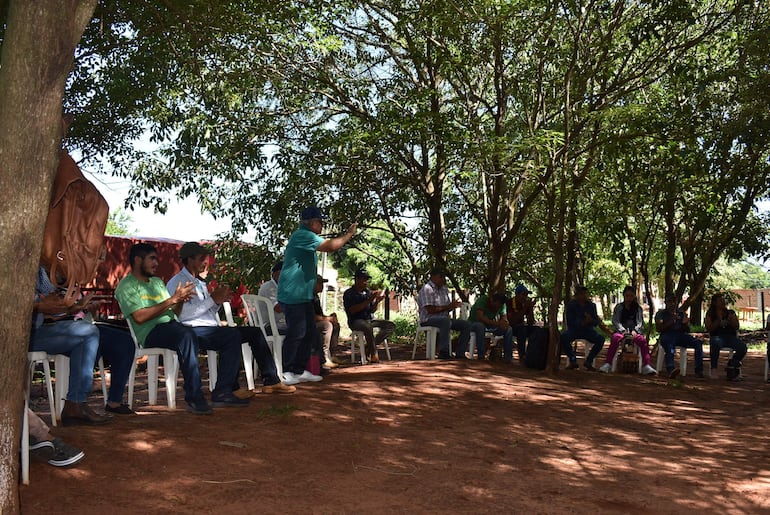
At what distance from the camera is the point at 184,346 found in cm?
632

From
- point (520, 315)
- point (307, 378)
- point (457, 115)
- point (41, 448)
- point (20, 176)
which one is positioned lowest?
point (41, 448)

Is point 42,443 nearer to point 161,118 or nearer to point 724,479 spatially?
point 724,479

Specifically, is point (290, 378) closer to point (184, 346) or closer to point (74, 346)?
point (184, 346)

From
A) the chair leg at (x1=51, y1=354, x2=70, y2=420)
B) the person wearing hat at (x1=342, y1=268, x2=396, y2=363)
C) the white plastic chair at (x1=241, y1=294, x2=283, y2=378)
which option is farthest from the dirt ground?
the person wearing hat at (x1=342, y1=268, x2=396, y2=363)

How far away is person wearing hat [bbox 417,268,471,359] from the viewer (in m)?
11.4

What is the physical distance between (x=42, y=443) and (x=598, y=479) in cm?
333

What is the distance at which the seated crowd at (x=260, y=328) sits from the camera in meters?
5.52

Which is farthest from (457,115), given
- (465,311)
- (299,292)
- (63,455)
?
(63,455)

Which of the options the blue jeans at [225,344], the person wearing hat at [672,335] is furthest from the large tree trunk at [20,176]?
the person wearing hat at [672,335]

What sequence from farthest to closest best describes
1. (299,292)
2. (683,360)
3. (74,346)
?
1. (683,360)
2. (299,292)
3. (74,346)

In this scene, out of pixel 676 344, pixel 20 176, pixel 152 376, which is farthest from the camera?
pixel 676 344

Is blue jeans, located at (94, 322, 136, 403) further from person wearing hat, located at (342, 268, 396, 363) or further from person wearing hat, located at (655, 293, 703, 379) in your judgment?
person wearing hat, located at (655, 293, 703, 379)

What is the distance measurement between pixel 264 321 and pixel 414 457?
12.6ft

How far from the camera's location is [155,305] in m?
6.30
